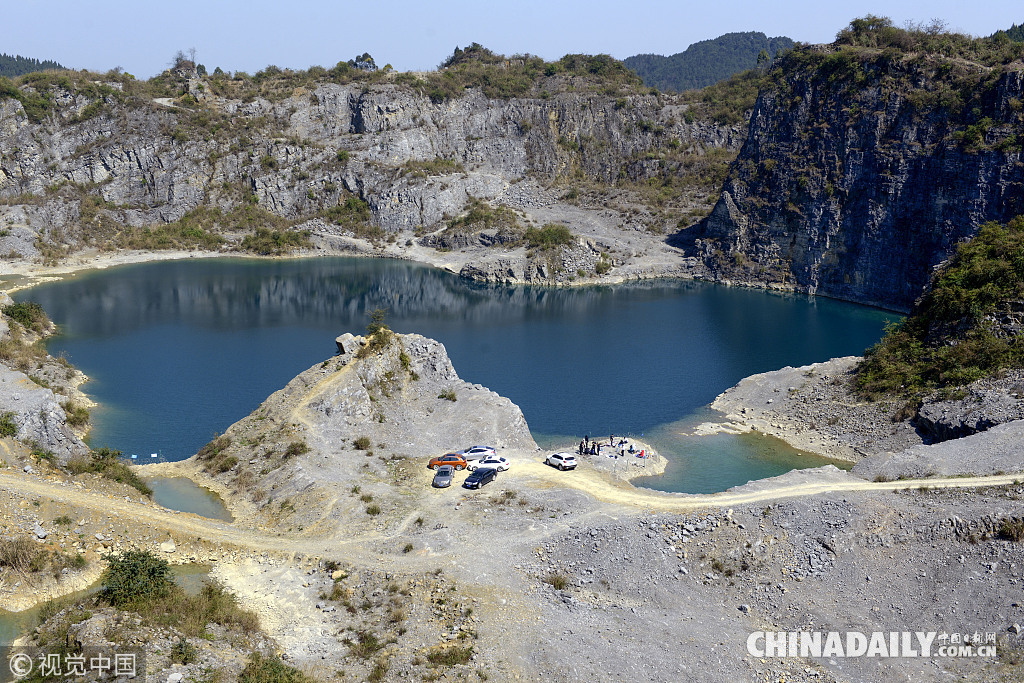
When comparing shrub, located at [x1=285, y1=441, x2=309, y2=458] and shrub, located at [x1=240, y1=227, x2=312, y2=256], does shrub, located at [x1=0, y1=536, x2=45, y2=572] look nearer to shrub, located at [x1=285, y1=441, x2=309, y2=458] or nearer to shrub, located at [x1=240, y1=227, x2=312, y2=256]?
shrub, located at [x1=285, y1=441, x2=309, y2=458]

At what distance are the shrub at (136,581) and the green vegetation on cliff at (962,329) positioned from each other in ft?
200

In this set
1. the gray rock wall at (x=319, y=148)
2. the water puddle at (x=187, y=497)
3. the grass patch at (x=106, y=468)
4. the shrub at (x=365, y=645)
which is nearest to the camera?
the shrub at (x=365, y=645)

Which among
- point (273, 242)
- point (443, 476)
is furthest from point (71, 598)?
point (273, 242)

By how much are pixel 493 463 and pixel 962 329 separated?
153ft

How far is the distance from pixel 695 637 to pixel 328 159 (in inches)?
6230

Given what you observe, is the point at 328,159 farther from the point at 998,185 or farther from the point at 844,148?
the point at 998,185

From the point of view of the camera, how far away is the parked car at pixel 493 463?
175 ft

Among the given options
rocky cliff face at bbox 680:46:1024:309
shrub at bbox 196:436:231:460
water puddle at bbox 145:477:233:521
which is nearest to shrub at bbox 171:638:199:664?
water puddle at bbox 145:477:233:521

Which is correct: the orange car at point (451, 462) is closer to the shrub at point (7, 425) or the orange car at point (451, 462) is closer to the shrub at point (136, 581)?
the shrub at point (136, 581)

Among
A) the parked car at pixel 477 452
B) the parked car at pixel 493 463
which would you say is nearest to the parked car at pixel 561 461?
the parked car at pixel 493 463

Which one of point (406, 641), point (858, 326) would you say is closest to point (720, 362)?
point (858, 326)

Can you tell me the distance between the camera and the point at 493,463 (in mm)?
53906

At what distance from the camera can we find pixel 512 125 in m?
194

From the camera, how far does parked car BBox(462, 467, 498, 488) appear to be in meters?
50.3
